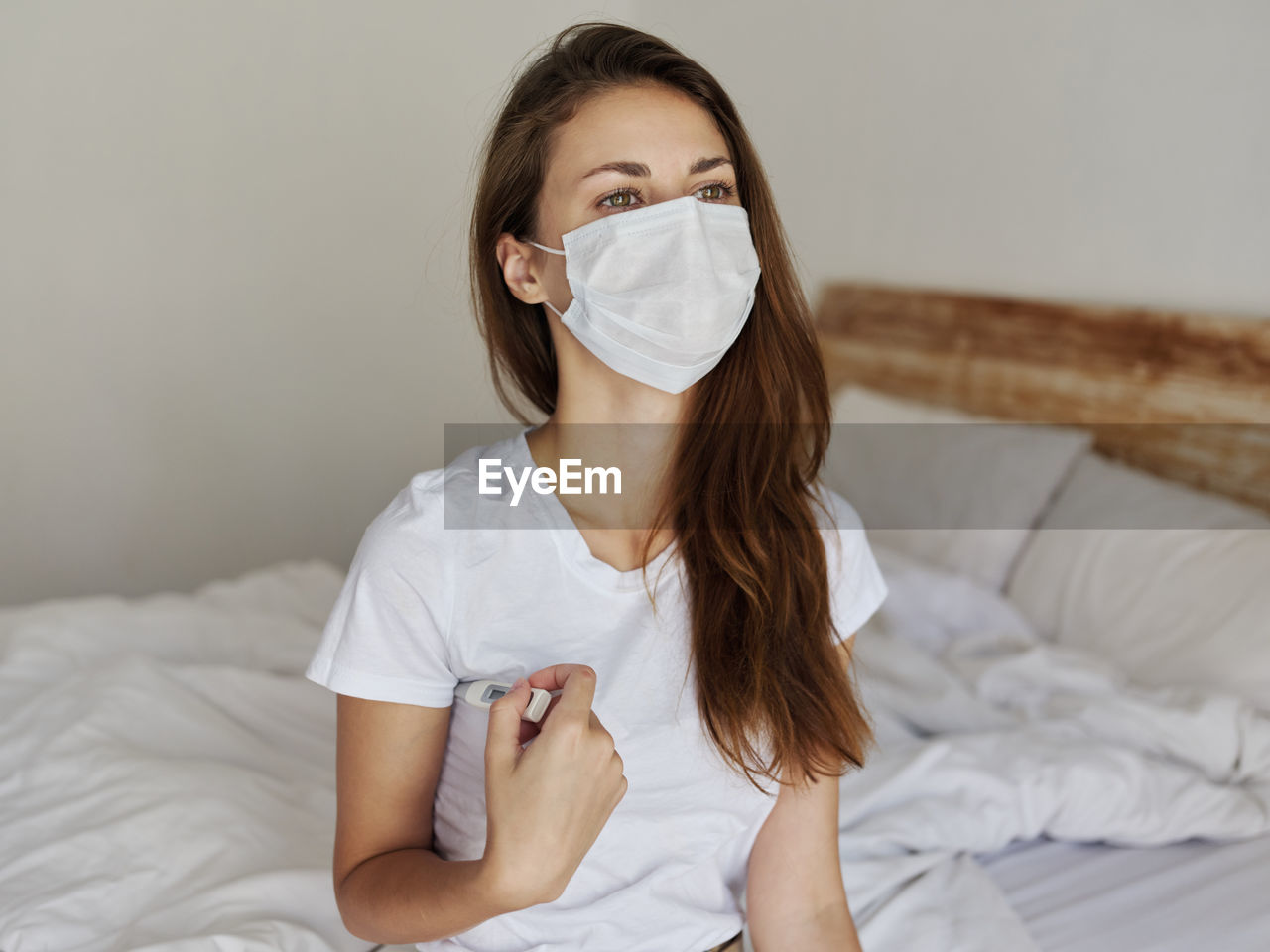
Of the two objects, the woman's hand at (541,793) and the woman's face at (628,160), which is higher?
the woman's face at (628,160)

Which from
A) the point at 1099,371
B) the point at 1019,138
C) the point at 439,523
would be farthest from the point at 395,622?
the point at 1019,138

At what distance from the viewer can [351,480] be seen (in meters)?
2.99

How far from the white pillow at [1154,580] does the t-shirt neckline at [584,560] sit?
96cm

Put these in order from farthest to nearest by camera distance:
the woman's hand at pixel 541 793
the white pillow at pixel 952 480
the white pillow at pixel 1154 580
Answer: the white pillow at pixel 952 480 < the white pillow at pixel 1154 580 < the woman's hand at pixel 541 793

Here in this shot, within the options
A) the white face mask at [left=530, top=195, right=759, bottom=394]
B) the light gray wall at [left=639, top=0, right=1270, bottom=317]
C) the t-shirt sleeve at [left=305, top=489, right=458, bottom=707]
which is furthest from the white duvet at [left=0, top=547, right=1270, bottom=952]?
the light gray wall at [left=639, top=0, right=1270, bottom=317]

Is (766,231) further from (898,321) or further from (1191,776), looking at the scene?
(898,321)

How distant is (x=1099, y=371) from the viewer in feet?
6.11

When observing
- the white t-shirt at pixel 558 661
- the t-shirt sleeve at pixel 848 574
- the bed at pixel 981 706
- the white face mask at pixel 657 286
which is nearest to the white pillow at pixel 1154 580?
the bed at pixel 981 706

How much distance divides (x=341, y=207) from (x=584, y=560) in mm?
2210

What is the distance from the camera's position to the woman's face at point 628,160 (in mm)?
942

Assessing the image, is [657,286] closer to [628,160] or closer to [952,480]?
[628,160]

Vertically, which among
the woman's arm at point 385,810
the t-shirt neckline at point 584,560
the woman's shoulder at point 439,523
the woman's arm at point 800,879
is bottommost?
the woman's arm at point 800,879

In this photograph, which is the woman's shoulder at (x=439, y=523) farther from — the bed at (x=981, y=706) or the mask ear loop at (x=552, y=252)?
the bed at (x=981, y=706)

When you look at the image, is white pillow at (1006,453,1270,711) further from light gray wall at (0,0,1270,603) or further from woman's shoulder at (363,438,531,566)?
woman's shoulder at (363,438,531,566)
